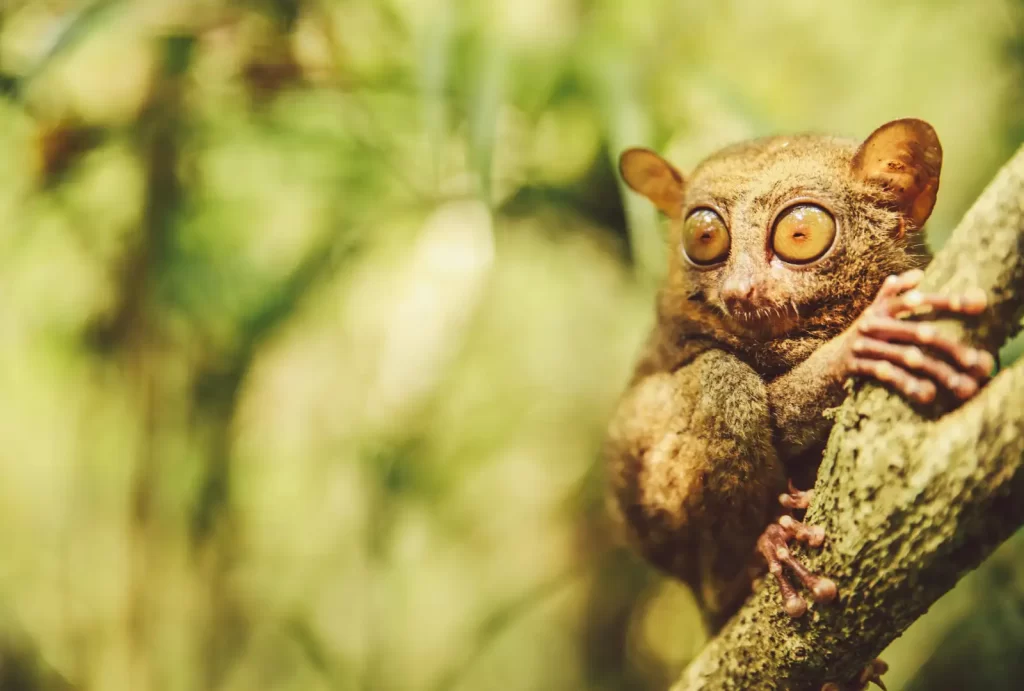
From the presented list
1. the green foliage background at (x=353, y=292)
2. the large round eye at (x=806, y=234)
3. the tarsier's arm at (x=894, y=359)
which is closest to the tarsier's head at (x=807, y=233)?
the large round eye at (x=806, y=234)

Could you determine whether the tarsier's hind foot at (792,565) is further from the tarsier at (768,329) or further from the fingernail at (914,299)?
the fingernail at (914,299)

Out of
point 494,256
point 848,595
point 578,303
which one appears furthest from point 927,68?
point 848,595

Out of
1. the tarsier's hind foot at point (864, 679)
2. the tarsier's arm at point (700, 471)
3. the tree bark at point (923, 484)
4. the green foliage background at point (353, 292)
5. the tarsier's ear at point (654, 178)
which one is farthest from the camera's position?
the green foliage background at point (353, 292)

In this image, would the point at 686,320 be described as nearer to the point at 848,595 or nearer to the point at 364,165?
the point at 848,595

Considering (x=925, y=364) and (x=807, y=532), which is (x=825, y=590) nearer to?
(x=807, y=532)

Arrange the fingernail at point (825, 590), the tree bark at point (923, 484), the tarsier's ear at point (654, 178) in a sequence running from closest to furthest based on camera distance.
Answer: the tree bark at point (923, 484) → the fingernail at point (825, 590) → the tarsier's ear at point (654, 178)

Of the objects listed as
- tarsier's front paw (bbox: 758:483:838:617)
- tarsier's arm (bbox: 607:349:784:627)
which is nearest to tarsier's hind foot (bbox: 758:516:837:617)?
tarsier's front paw (bbox: 758:483:838:617)

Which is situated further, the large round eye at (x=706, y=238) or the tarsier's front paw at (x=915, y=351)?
the large round eye at (x=706, y=238)

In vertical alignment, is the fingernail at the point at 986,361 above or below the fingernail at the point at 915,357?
above
